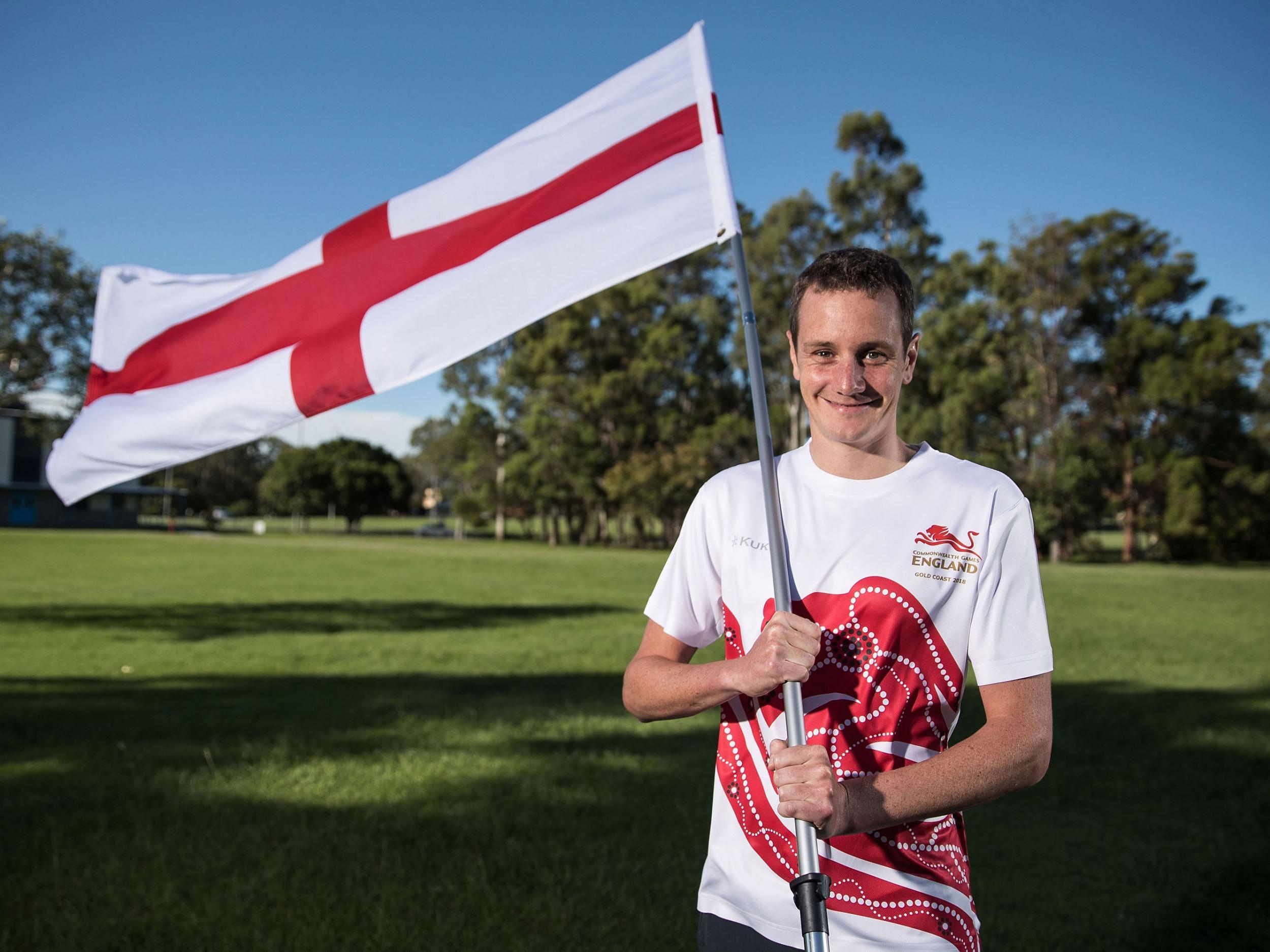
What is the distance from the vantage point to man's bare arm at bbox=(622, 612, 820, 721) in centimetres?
185

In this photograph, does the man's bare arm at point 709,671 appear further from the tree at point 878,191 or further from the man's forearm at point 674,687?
the tree at point 878,191

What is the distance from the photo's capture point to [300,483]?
9250 cm

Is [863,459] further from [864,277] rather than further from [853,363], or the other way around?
[864,277]

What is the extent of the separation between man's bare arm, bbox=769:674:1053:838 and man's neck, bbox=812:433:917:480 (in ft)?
1.89

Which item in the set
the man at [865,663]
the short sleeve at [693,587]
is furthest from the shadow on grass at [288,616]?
the man at [865,663]

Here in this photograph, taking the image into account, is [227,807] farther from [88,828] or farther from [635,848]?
[635,848]

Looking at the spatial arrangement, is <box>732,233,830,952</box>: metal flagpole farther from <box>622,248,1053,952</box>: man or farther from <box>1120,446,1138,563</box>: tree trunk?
<box>1120,446,1138,563</box>: tree trunk

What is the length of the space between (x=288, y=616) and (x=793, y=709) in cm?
1567

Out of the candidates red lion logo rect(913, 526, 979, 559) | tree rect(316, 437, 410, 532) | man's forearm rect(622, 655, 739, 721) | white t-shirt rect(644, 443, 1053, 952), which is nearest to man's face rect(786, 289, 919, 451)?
white t-shirt rect(644, 443, 1053, 952)

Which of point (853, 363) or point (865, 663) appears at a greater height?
point (853, 363)

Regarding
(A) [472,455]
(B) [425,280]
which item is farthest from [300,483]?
(B) [425,280]

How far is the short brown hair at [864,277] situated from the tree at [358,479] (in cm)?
9034

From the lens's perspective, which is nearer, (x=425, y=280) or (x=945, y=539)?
(x=945, y=539)

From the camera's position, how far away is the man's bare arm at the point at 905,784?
1748mm
